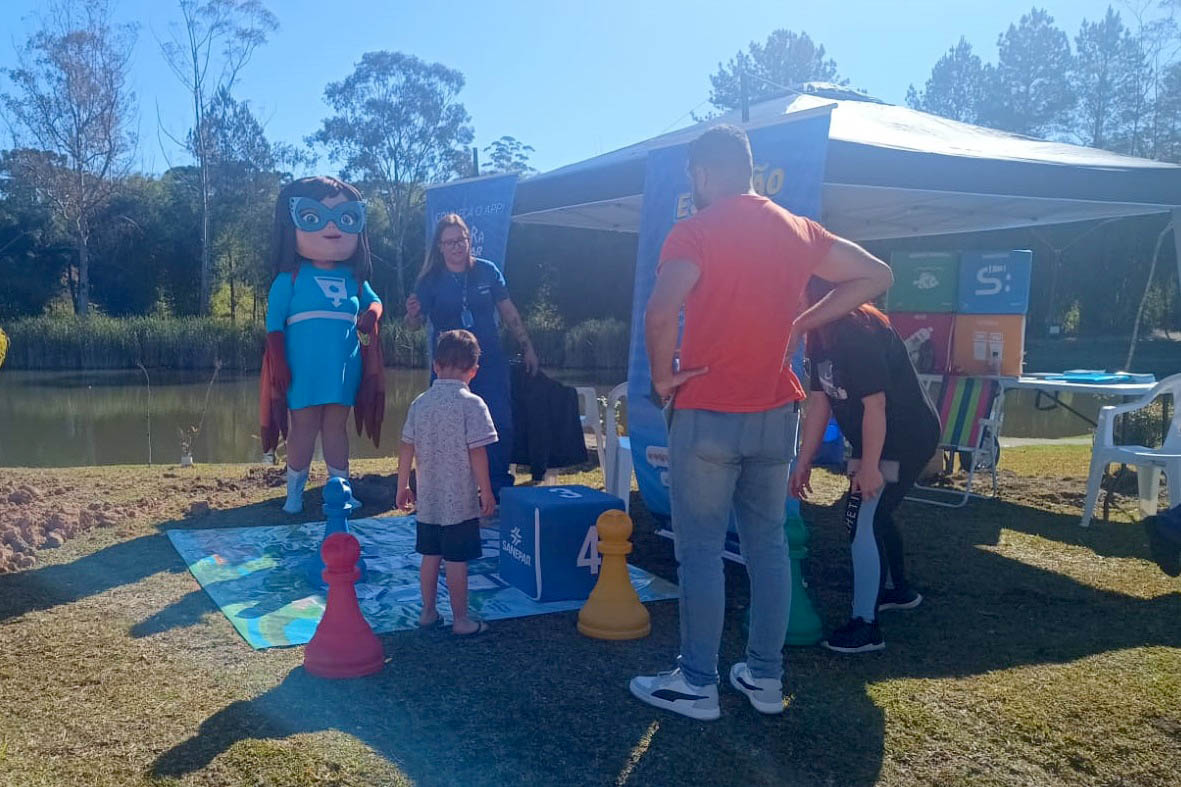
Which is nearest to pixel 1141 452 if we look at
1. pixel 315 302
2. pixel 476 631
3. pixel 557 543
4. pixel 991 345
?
pixel 991 345

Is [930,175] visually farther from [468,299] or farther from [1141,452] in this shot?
[468,299]

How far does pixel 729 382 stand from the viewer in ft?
9.50

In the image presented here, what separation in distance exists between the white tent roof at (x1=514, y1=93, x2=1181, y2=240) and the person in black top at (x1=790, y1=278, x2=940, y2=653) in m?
1.65

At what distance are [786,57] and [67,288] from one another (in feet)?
111

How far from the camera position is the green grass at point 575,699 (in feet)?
9.01

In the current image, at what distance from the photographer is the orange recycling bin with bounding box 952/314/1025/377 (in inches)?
275

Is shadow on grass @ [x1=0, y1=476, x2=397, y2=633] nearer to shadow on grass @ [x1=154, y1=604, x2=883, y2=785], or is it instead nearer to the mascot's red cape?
the mascot's red cape

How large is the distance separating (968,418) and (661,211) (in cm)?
290

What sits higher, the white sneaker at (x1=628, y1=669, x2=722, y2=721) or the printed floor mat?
the white sneaker at (x1=628, y1=669, x2=722, y2=721)

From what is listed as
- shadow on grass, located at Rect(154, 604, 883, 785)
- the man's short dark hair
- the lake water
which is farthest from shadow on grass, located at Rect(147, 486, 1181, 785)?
the lake water

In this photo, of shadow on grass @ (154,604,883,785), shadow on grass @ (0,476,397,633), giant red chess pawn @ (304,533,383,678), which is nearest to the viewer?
shadow on grass @ (154,604,883,785)

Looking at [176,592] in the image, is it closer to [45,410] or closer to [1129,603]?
[1129,603]

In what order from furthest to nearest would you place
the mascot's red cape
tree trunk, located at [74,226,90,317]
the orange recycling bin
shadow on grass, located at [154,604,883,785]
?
tree trunk, located at [74,226,90,317] < the orange recycling bin < the mascot's red cape < shadow on grass, located at [154,604,883,785]

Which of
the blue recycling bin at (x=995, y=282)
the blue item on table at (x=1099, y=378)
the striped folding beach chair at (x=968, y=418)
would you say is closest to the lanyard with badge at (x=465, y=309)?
the striped folding beach chair at (x=968, y=418)
